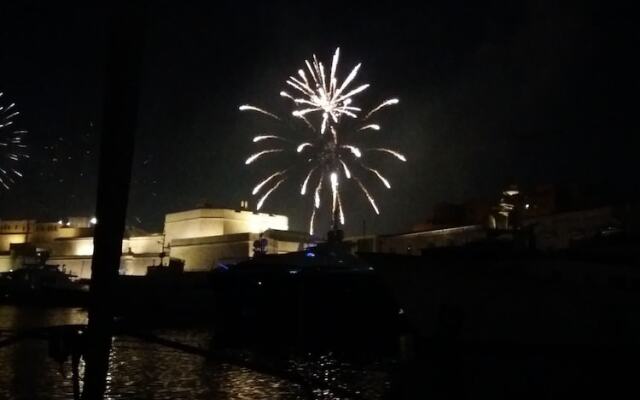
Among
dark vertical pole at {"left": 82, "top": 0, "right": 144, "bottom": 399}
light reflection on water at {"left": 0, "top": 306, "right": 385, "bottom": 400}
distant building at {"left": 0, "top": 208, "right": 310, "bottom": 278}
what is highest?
distant building at {"left": 0, "top": 208, "right": 310, "bottom": 278}

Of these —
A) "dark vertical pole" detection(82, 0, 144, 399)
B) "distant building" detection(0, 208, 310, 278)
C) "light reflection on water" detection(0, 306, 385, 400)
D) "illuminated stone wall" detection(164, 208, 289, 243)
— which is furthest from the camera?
"illuminated stone wall" detection(164, 208, 289, 243)

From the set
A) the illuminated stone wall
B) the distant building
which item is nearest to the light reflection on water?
the distant building

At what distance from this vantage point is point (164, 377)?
492 inches

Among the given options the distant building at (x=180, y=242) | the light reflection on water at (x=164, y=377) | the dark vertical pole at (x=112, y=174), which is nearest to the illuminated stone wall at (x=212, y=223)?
the distant building at (x=180, y=242)

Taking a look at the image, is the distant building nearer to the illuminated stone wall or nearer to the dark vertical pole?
the illuminated stone wall

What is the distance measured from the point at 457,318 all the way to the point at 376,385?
6.12m

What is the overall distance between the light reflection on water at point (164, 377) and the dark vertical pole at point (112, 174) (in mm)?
4873

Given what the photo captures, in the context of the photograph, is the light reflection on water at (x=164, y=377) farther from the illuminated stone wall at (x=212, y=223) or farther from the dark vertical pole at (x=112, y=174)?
the illuminated stone wall at (x=212, y=223)

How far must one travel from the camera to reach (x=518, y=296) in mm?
15547

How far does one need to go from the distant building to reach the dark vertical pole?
5073 cm

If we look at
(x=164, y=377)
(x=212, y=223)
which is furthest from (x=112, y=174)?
(x=212, y=223)

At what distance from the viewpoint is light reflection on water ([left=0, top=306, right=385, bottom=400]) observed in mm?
10672

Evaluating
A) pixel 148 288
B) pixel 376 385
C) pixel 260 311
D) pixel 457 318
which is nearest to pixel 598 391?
pixel 376 385

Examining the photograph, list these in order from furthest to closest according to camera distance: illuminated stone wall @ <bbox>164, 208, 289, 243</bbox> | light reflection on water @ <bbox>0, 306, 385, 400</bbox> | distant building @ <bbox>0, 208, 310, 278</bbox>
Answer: illuminated stone wall @ <bbox>164, 208, 289, 243</bbox>
distant building @ <bbox>0, 208, 310, 278</bbox>
light reflection on water @ <bbox>0, 306, 385, 400</bbox>
